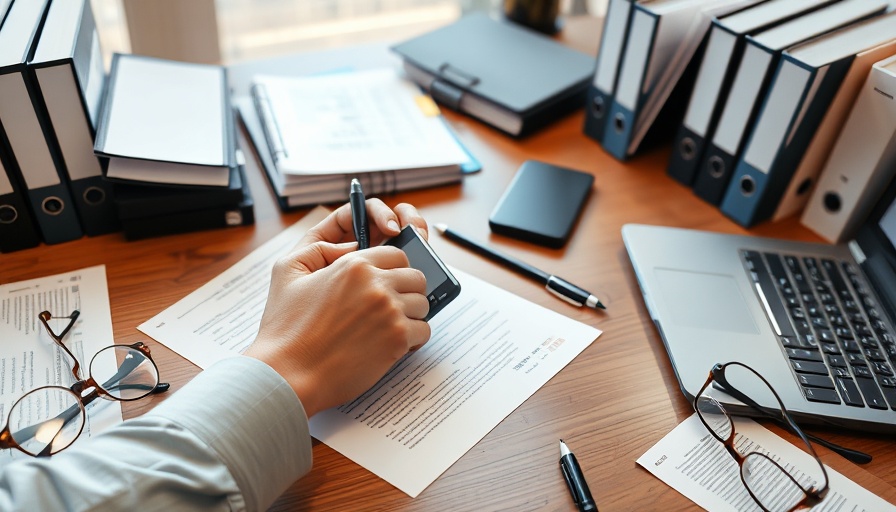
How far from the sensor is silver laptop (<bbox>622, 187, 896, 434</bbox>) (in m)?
0.76

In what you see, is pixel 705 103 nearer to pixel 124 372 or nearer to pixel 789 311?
pixel 789 311

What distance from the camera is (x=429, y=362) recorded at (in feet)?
2.60

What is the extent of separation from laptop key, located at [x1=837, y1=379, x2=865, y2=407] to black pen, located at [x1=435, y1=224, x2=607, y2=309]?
268mm

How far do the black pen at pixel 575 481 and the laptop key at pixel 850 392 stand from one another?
0.30m

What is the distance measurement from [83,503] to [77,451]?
54mm

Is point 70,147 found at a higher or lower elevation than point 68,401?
higher

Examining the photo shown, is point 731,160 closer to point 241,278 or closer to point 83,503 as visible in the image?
point 241,278

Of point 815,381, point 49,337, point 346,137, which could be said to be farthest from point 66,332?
point 815,381

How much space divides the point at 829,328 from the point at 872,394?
0.33 ft

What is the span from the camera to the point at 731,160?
3.35ft

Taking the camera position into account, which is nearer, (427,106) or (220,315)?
(220,315)

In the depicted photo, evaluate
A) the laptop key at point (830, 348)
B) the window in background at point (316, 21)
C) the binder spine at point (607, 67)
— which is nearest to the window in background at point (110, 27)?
the window in background at point (316, 21)

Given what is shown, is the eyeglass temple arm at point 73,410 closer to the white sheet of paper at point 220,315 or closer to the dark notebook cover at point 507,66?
the white sheet of paper at point 220,315

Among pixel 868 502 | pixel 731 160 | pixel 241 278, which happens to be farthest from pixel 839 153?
pixel 241 278
